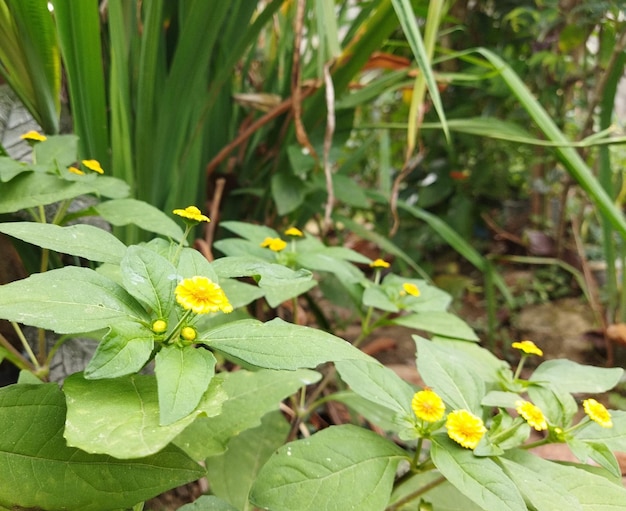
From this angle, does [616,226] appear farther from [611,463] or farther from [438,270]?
[438,270]

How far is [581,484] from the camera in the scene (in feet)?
1.45

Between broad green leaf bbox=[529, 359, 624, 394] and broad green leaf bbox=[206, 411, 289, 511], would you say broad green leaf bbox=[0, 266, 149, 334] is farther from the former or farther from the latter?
broad green leaf bbox=[529, 359, 624, 394]

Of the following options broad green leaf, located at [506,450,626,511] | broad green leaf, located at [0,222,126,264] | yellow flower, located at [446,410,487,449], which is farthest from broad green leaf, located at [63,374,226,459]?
broad green leaf, located at [506,450,626,511]

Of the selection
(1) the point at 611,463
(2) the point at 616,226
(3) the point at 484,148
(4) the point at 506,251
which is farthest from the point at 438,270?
(1) the point at 611,463

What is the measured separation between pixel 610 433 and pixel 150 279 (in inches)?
18.6

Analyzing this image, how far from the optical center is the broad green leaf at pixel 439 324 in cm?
63

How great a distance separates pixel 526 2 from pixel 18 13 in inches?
57.2

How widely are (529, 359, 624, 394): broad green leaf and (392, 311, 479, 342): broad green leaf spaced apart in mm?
100

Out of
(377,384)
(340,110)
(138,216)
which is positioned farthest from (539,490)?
(340,110)

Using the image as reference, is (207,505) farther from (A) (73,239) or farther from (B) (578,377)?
(B) (578,377)

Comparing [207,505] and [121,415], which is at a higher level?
[121,415]

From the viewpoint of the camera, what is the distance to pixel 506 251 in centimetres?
168

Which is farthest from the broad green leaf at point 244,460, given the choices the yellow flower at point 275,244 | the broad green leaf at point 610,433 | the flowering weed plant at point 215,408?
the broad green leaf at point 610,433

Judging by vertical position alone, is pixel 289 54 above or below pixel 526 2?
below
